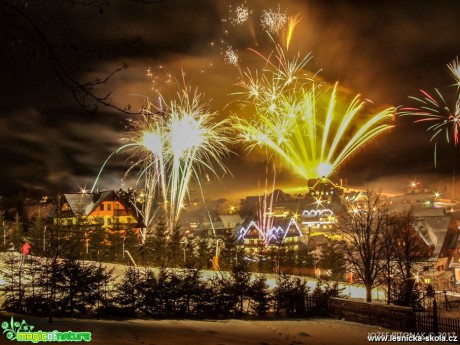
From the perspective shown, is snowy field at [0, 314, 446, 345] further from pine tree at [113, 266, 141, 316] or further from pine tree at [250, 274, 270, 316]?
pine tree at [250, 274, 270, 316]

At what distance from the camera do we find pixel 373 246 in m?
31.5

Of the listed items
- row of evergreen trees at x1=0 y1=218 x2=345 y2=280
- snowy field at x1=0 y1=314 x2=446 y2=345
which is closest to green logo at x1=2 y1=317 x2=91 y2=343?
snowy field at x1=0 y1=314 x2=446 y2=345

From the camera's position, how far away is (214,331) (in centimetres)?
1773

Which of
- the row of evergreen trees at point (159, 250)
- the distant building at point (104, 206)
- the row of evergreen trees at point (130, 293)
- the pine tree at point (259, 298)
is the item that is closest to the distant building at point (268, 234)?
the row of evergreen trees at point (159, 250)

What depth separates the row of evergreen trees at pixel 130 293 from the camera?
20312 mm

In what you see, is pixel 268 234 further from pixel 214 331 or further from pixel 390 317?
pixel 214 331

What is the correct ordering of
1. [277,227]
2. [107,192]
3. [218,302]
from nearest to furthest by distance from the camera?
[218,302], [107,192], [277,227]

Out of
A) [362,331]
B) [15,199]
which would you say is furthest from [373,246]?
[15,199]

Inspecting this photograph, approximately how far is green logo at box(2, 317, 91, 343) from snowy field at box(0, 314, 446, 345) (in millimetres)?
444

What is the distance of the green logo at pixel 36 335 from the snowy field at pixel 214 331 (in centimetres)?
44

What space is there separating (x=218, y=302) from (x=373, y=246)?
43.6 feet

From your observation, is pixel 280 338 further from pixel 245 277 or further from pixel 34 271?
pixel 34 271

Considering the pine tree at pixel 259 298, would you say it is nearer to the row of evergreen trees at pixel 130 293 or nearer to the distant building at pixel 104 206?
the row of evergreen trees at pixel 130 293

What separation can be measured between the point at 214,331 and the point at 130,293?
5397 mm
